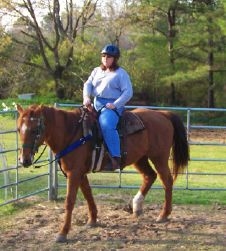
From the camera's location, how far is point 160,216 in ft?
20.5

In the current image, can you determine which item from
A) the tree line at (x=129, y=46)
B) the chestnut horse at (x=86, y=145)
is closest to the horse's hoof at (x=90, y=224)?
the chestnut horse at (x=86, y=145)

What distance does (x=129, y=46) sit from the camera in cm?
3516

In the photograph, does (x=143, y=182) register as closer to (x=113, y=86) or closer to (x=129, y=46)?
(x=113, y=86)

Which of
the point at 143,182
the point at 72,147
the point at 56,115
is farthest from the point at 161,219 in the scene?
the point at 56,115

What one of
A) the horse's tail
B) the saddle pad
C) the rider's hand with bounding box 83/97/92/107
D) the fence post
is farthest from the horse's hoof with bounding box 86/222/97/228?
the fence post

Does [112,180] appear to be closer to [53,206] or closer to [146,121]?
[53,206]

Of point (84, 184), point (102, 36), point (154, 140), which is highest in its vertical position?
point (102, 36)

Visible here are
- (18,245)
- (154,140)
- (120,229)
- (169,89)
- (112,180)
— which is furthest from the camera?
(169,89)

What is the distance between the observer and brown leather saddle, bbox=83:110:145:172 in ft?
18.6

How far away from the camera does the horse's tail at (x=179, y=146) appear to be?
6.58m

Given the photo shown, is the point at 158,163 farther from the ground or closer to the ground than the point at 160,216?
farther from the ground

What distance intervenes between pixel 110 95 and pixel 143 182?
1.35 meters

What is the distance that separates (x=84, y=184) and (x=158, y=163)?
3.10ft

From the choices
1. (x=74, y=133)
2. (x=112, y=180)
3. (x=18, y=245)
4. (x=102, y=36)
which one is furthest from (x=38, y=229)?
(x=102, y=36)
